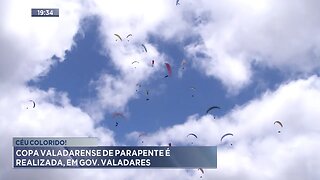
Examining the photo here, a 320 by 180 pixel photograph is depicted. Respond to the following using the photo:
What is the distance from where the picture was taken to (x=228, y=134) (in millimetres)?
38688

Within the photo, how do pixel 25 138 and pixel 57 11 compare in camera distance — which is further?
pixel 57 11

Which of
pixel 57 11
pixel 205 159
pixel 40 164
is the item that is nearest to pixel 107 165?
pixel 40 164

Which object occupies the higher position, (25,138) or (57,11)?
(57,11)

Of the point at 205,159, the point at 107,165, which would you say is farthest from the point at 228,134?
the point at 107,165

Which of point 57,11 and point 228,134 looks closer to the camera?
point 228,134

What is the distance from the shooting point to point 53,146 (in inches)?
1581

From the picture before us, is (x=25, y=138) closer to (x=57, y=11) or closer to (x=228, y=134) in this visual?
(x=57, y=11)

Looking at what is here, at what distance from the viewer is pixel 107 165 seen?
4019 centimetres

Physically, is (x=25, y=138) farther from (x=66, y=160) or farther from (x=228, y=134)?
(x=228, y=134)

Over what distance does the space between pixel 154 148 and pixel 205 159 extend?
15.0ft

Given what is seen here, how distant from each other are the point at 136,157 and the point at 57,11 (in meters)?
15.1
